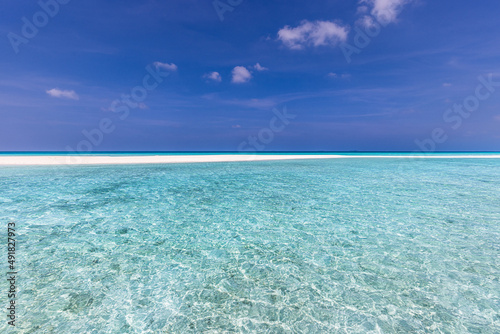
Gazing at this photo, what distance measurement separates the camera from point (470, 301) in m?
4.09

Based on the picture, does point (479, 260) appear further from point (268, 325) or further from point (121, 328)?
point (121, 328)

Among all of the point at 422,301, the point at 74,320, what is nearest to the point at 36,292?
the point at 74,320

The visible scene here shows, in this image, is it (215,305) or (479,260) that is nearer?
(215,305)

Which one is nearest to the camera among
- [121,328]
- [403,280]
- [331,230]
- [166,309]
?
[121,328]

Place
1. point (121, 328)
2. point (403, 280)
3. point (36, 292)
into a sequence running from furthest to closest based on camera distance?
point (403, 280) < point (36, 292) < point (121, 328)

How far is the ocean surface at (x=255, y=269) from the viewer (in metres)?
3.70

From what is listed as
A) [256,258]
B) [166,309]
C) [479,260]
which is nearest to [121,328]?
[166,309]

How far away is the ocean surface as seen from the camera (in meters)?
3.70

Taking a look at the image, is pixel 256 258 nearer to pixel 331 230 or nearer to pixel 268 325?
pixel 268 325

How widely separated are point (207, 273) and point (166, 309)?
1.20m

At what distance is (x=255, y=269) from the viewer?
17.0 feet

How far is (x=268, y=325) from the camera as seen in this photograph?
142 inches

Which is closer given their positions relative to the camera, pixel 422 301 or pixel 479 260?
pixel 422 301

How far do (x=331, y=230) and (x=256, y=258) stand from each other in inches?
119
